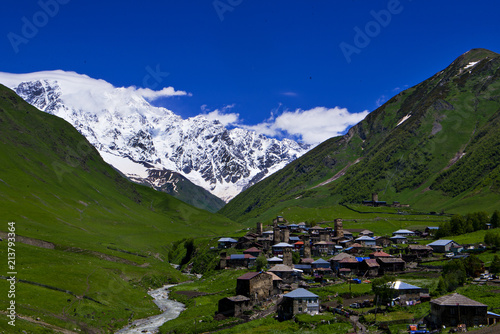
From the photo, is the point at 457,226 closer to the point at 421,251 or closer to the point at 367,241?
the point at 367,241

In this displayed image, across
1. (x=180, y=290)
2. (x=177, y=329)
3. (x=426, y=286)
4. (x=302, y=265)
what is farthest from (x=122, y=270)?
(x=426, y=286)

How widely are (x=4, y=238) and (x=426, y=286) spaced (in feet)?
357

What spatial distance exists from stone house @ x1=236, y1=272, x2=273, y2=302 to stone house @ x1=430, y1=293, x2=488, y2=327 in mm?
37624

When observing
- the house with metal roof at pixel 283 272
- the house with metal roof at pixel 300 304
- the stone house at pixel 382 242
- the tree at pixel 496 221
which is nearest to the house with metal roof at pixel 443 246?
the stone house at pixel 382 242

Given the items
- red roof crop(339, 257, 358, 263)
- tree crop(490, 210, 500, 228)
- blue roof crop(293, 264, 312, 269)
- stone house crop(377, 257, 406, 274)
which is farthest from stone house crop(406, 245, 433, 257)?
tree crop(490, 210, 500, 228)

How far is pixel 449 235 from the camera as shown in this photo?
153750 mm

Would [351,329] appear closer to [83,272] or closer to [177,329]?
[177,329]

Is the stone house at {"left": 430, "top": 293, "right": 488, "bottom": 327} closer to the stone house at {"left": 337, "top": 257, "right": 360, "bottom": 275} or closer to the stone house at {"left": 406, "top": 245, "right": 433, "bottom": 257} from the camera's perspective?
the stone house at {"left": 337, "top": 257, "right": 360, "bottom": 275}

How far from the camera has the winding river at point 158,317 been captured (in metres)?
81.6

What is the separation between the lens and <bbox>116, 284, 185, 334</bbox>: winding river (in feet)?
268

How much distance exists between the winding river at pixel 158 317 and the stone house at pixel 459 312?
4562 cm

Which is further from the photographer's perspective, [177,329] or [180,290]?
[180,290]

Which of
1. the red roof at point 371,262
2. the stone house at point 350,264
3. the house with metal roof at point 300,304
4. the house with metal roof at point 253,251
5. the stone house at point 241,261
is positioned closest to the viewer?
the house with metal roof at point 300,304

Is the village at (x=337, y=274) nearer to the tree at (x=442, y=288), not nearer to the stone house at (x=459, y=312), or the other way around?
the stone house at (x=459, y=312)
